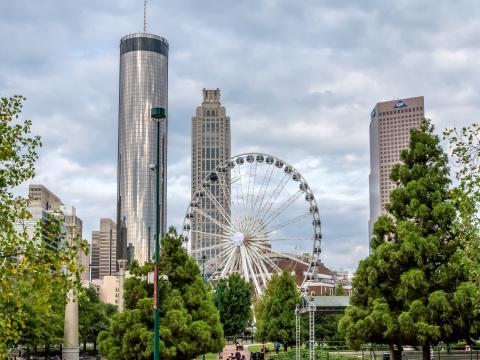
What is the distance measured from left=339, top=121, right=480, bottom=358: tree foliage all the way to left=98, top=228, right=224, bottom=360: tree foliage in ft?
27.2

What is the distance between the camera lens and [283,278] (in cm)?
6738

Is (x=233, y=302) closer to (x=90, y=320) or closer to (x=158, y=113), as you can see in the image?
(x=90, y=320)

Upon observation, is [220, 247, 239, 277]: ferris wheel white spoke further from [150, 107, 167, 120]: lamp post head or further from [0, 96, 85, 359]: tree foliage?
[0, 96, 85, 359]: tree foliage

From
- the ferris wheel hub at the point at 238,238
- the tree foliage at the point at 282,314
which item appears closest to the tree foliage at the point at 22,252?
the tree foliage at the point at 282,314

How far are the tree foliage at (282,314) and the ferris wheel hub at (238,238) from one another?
22.3m

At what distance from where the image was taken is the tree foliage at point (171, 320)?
36.4m

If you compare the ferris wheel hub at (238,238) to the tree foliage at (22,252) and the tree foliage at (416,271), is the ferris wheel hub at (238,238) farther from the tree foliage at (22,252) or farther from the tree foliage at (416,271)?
the tree foliage at (22,252)

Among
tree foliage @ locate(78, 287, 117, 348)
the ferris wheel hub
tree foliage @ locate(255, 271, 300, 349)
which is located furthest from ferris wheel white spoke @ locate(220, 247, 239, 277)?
tree foliage @ locate(255, 271, 300, 349)

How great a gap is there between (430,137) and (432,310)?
26.4 feet

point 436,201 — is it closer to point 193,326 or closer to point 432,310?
point 432,310

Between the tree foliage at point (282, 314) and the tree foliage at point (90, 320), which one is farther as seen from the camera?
the tree foliage at point (90, 320)

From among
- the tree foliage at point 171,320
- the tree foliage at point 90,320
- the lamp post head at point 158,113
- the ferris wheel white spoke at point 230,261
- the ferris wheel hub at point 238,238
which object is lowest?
the tree foliage at point 90,320

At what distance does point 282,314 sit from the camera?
65.5 metres

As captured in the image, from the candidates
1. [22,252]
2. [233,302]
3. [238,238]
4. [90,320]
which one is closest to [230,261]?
[238,238]
